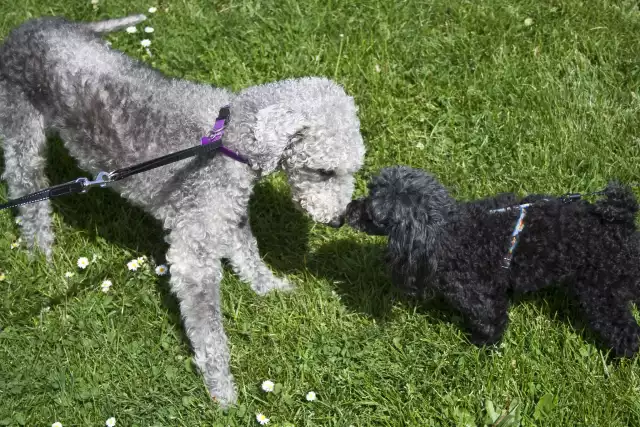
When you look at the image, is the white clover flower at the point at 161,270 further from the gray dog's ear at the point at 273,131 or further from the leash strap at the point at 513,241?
the leash strap at the point at 513,241

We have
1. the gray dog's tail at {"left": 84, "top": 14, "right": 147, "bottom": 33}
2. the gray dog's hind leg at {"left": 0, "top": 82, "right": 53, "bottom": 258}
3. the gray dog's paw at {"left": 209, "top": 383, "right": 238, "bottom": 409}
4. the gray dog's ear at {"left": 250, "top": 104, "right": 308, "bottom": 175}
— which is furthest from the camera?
the gray dog's tail at {"left": 84, "top": 14, "right": 147, "bottom": 33}

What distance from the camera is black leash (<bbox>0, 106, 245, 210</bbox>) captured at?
12.4ft

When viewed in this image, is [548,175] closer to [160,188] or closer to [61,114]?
[160,188]

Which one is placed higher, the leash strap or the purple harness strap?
the purple harness strap

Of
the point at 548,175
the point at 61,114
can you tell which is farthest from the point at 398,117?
the point at 61,114

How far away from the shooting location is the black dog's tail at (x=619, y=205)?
151 inches

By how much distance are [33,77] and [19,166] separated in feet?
2.42

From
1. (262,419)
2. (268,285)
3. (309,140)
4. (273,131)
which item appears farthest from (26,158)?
(262,419)

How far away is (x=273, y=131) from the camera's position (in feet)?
12.9

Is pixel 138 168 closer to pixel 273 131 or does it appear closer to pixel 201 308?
pixel 273 131

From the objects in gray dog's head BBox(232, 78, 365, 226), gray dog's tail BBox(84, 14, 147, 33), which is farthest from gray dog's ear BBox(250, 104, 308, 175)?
gray dog's tail BBox(84, 14, 147, 33)

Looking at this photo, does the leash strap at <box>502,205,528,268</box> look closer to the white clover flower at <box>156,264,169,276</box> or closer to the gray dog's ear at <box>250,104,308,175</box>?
the gray dog's ear at <box>250,104,308,175</box>

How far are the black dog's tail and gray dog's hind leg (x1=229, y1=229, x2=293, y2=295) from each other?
7.03ft

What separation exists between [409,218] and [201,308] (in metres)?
1.42
